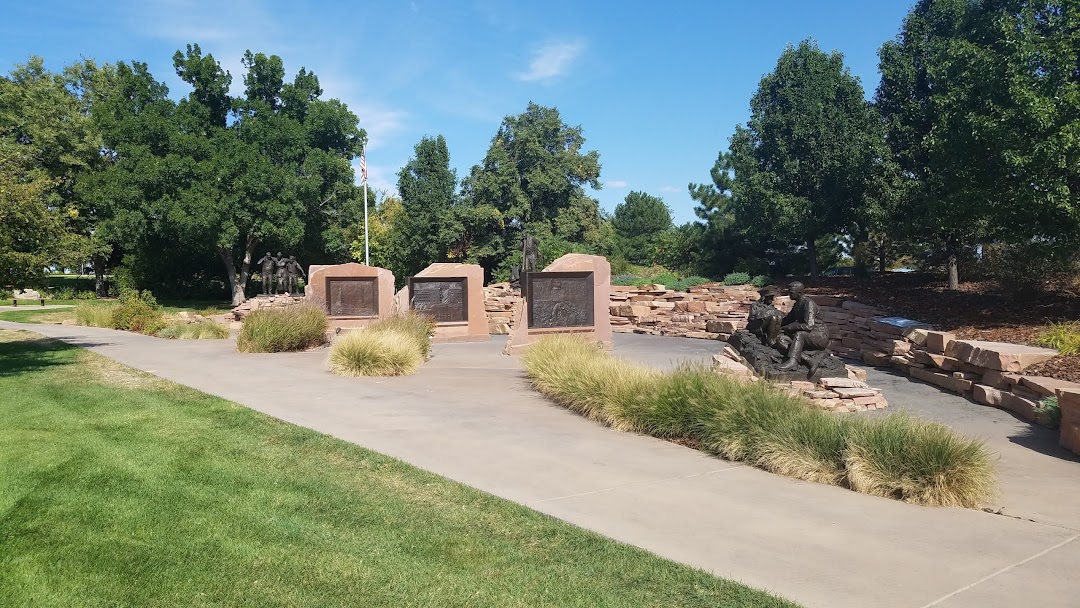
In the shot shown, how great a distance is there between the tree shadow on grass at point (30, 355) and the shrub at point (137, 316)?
3.45m

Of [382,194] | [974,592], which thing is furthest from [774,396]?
[382,194]

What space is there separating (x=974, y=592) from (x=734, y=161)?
2791 cm

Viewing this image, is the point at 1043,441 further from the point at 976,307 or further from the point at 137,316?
the point at 137,316

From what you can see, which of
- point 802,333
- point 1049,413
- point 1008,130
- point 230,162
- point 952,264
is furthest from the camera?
point 230,162

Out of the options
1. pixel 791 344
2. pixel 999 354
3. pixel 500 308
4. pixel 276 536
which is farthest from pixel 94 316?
pixel 999 354

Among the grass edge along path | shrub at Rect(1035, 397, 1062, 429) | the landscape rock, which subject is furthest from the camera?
the landscape rock

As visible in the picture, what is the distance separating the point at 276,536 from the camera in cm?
459

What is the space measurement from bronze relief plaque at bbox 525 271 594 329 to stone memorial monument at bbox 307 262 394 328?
234 inches

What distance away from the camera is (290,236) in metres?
35.9

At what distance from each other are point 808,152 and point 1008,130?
1341 cm

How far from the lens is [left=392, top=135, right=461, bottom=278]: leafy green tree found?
146 feet

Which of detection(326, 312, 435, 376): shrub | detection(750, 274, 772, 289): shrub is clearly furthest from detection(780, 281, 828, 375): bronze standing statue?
detection(750, 274, 772, 289): shrub

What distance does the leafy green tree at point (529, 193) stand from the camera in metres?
44.2

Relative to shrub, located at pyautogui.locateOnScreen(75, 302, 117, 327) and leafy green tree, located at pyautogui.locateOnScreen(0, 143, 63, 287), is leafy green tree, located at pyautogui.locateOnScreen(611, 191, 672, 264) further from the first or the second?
leafy green tree, located at pyautogui.locateOnScreen(0, 143, 63, 287)
